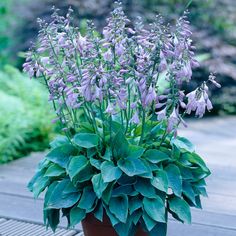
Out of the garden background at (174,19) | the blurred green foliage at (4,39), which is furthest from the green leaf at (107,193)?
the blurred green foliage at (4,39)

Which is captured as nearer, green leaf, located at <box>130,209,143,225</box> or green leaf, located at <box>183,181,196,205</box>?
green leaf, located at <box>130,209,143,225</box>

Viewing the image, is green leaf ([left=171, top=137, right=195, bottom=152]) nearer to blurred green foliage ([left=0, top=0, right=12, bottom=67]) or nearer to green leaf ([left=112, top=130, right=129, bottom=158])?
green leaf ([left=112, top=130, right=129, bottom=158])

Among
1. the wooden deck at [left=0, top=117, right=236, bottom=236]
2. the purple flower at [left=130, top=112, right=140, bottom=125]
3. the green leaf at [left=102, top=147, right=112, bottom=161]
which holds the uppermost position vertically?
the purple flower at [left=130, top=112, right=140, bottom=125]

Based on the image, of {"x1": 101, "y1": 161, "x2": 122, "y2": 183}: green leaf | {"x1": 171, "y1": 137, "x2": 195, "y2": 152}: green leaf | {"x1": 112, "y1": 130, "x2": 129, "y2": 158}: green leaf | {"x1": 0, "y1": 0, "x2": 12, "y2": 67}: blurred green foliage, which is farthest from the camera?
{"x1": 0, "y1": 0, "x2": 12, "y2": 67}: blurred green foliage

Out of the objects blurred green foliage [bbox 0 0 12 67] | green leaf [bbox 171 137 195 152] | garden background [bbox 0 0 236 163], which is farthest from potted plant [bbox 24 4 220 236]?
blurred green foliage [bbox 0 0 12 67]

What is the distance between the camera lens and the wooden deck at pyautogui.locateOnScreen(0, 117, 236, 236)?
3270mm

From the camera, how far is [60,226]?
328cm

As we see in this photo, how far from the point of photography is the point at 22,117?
5.17 m

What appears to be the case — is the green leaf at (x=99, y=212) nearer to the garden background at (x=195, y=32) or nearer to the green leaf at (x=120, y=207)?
the green leaf at (x=120, y=207)

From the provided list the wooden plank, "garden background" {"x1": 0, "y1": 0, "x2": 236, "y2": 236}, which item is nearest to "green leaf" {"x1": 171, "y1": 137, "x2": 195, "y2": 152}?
the wooden plank

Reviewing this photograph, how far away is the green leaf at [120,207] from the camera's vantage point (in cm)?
239

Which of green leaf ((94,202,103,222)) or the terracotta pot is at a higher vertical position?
green leaf ((94,202,103,222))

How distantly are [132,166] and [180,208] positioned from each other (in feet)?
0.96

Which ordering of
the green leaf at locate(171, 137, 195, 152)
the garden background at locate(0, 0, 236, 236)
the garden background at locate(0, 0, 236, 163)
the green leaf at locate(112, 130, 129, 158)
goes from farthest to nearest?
the garden background at locate(0, 0, 236, 163) → the garden background at locate(0, 0, 236, 236) → the green leaf at locate(171, 137, 195, 152) → the green leaf at locate(112, 130, 129, 158)
